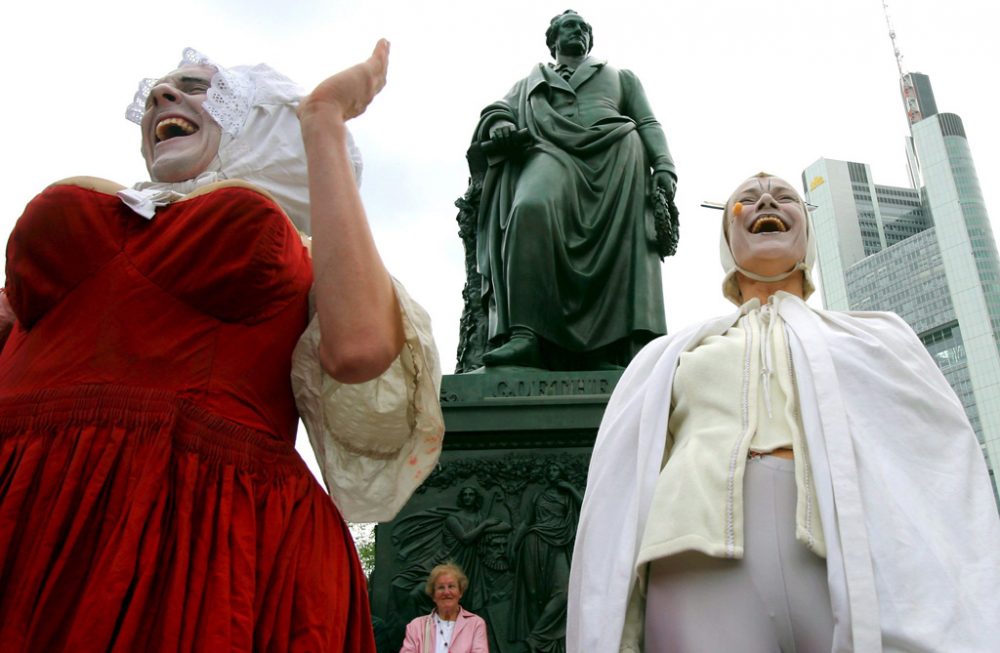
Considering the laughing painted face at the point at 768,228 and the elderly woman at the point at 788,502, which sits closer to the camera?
the elderly woman at the point at 788,502

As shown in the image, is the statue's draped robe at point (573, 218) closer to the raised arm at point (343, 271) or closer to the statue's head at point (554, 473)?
the statue's head at point (554, 473)

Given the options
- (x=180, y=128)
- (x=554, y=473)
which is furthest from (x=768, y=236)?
(x=554, y=473)

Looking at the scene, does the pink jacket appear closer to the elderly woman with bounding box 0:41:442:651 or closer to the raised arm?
the elderly woman with bounding box 0:41:442:651

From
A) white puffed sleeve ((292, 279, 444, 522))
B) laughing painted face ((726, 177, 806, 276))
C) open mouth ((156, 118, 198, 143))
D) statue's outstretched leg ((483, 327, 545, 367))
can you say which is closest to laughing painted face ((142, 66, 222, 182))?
open mouth ((156, 118, 198, 143))

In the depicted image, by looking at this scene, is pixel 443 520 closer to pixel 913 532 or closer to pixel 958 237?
pixel 913 532

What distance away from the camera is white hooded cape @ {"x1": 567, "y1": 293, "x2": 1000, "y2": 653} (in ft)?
6.05

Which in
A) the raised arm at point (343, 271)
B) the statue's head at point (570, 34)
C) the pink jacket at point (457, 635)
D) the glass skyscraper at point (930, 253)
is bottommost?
the pink jacket at point (457, 635)

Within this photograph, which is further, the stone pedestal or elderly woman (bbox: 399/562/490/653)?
the stone pedestal

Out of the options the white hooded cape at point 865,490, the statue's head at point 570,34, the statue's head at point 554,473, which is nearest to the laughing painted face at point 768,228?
the white hooded cape at point 865,490

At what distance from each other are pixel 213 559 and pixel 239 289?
461 mm

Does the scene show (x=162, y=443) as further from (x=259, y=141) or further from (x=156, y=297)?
(x=259, y=141)

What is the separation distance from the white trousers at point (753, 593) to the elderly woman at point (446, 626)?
6.22 feet

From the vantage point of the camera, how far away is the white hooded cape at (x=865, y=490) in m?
1.84

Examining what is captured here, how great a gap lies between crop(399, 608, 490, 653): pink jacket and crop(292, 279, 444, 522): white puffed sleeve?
2.11 meters
